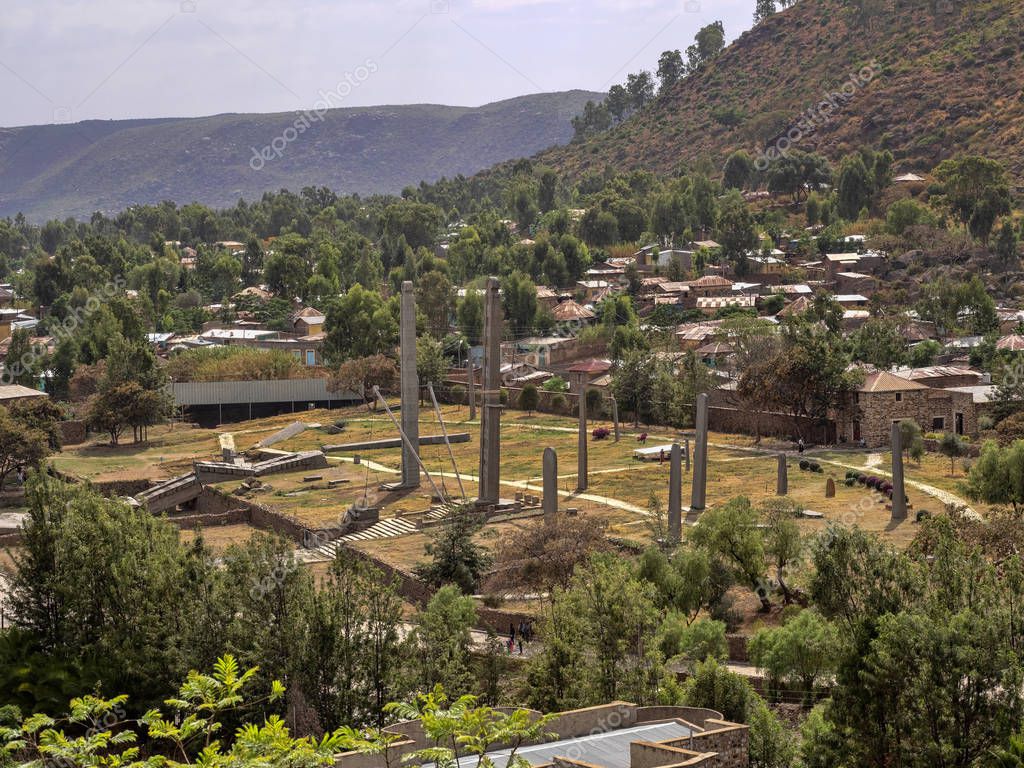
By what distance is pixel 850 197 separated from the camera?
12775 centimetres

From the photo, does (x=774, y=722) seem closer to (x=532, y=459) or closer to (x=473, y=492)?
(x=473, y=492)

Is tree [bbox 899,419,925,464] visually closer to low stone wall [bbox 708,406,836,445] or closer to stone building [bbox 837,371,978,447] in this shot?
stone building [bbox 837,371,978,447]

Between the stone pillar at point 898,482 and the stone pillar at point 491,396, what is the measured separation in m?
12.9

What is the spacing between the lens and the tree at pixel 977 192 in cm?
10681

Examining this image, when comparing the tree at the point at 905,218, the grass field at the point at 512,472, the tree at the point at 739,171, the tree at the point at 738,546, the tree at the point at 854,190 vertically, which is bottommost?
the grass field at the point at 512,472

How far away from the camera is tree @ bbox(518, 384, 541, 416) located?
240ft

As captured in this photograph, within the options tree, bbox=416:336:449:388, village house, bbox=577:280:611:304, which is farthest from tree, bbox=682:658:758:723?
village house, bbox=577:280:611:304

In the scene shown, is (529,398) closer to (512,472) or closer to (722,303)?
(512,472)

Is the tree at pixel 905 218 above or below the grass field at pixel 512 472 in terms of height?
above

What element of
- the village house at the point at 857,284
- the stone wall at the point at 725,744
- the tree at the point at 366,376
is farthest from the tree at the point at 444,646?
the village house at the point at 857,284

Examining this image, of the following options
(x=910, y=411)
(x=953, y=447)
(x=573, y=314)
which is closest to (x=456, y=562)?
(x=953, y=447)

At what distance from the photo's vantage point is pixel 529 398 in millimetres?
73438

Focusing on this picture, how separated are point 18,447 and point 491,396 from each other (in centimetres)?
2156

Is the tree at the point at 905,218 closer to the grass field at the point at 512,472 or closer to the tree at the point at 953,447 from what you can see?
the grass field at the point at 512,472
